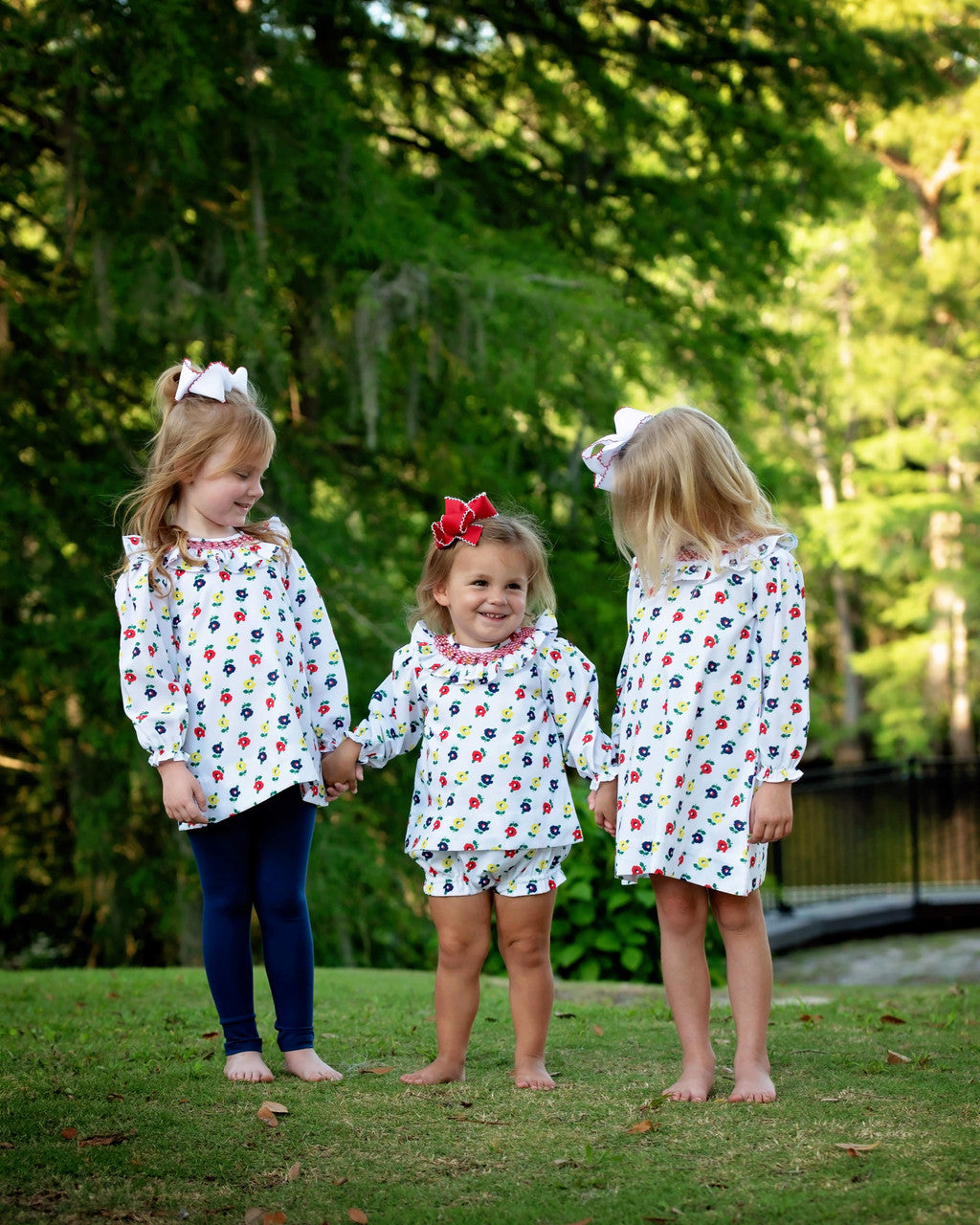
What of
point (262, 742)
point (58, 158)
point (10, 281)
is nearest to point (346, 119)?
point (58, 158)

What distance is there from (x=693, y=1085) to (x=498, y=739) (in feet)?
3.22

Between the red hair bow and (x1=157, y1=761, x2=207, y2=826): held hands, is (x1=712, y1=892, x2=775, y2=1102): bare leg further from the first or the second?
(x1=157, y1=761, x2=207, y2=826): held hands

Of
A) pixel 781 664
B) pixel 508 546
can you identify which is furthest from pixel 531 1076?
pixel 508 546

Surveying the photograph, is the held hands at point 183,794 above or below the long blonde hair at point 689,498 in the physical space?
below

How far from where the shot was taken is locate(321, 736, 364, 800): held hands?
359cm

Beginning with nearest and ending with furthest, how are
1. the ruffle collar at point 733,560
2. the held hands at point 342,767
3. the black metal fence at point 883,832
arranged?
the ruffle collar at point 733,560
the held hands at point 342,767
the black metal fence at point 883,832

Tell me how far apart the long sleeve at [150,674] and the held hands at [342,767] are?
15.6 inches

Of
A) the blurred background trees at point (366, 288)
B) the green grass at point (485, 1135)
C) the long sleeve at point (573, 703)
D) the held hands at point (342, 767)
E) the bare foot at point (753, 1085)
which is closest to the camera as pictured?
the green grass at point (485, 1135)

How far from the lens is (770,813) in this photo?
3.21 m

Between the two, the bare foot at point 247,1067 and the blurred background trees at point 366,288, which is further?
the blurred background trees at point 366,288

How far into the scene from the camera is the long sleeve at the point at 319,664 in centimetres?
369

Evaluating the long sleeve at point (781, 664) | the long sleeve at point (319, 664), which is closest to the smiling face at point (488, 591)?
the long sleeve at point (319, 664)

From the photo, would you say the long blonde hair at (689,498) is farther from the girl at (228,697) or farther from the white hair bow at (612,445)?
the girl at (228,697)

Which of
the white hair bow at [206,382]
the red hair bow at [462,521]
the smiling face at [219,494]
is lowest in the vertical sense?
the red hair bow at [462,521]
